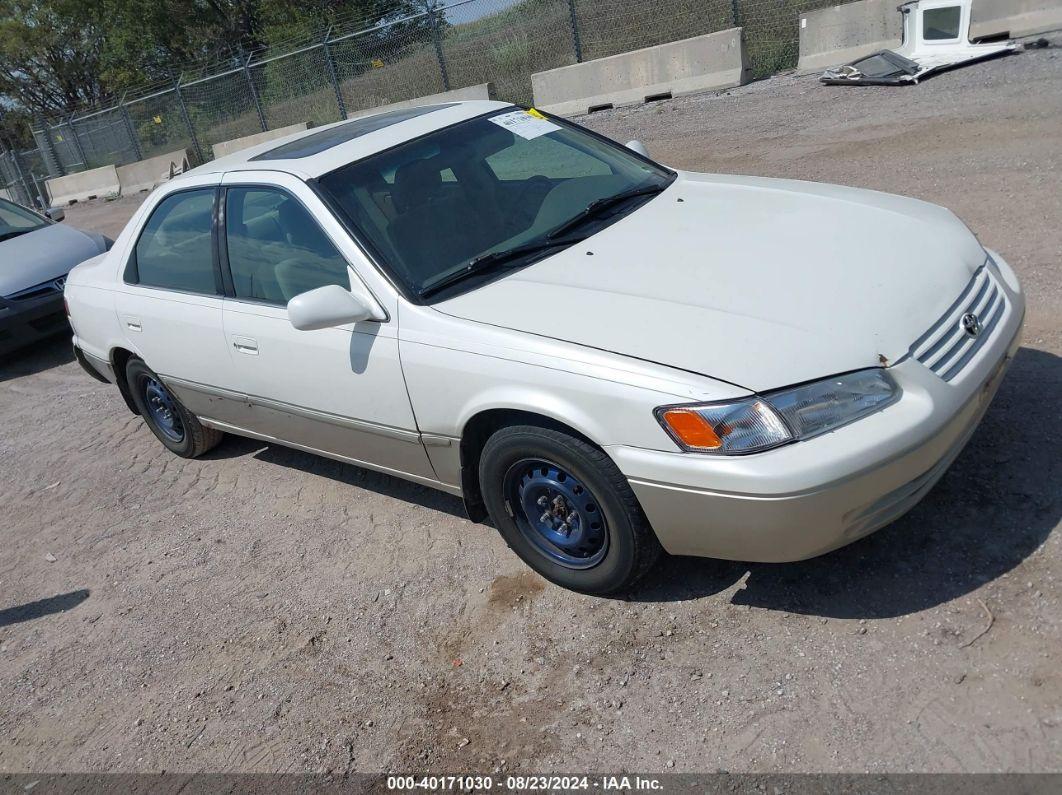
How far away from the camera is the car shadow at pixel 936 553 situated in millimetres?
3168

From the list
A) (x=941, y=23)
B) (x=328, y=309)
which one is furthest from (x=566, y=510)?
(x=941, y=23)

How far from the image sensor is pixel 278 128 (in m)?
21.9

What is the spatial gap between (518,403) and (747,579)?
44.0 inches

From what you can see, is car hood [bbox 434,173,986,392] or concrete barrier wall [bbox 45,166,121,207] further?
concrete barrier wall [bbox 45,166,121,207]

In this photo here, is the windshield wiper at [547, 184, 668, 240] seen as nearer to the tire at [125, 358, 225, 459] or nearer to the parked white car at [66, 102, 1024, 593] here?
the parked white car at [66, 102, 1024, 593]

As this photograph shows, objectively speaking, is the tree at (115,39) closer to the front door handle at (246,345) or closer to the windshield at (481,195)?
the windshield at (481,195)

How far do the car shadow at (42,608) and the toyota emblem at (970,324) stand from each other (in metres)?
4.06

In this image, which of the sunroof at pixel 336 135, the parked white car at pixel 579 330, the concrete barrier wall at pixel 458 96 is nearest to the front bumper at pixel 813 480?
the parked white car at pixel 579 330

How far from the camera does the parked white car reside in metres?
2.85

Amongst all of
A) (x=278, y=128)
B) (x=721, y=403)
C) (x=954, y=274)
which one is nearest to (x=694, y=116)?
(x=954, y=274)

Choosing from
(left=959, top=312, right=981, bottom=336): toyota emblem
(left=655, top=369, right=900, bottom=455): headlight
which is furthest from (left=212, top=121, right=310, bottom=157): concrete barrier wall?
(left=655, top=369, right=900, bottom=455): headlight

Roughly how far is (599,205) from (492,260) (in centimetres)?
68

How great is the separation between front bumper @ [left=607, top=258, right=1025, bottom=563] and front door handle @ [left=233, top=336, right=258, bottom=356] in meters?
1.98

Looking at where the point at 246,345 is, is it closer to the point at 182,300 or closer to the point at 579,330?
the point at 182,300
